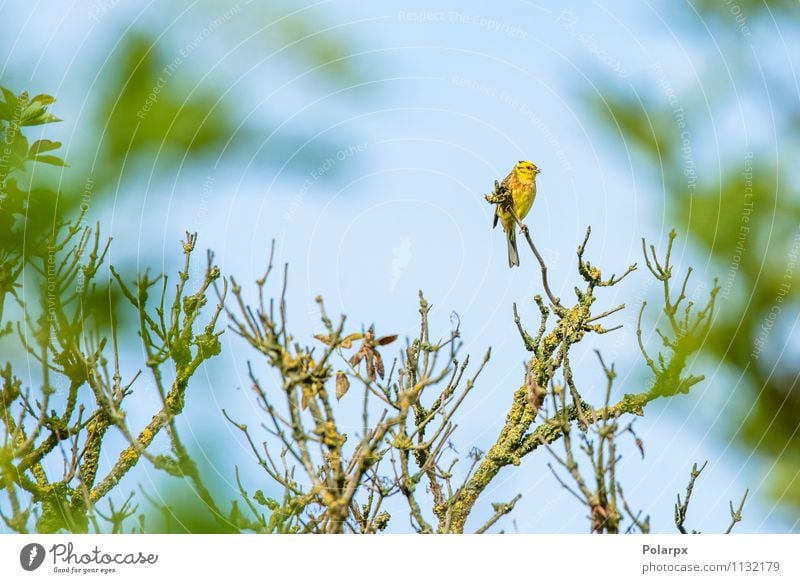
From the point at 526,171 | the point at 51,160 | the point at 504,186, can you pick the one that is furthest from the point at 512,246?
the point at 51,160

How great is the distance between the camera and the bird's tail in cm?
489

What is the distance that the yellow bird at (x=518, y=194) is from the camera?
5188mm

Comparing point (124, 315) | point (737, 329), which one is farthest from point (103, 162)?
point (737, 329)

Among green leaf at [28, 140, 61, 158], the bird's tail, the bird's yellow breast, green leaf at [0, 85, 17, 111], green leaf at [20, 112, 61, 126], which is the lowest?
the bird's tail

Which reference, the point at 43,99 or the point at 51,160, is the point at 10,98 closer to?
the point at 43,99

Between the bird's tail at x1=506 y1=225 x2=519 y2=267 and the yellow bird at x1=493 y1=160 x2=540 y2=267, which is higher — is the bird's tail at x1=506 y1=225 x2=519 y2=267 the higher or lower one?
the lower one

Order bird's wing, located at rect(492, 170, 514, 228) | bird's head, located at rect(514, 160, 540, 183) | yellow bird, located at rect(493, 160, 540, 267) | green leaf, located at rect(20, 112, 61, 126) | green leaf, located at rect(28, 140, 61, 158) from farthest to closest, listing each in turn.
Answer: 1. bird's head, located at rect(514, 160, 540, 183)
2. yellow bird, located at rect(493, 160, 540, 267)
3. bird's wing, located at rect(492, 170, 514, 228)
4. green leaf, located at rect(20, 112, 61, 126)
5. green leaf, located at rect(28, 140, 61, 158)

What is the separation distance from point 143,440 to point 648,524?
1862 mm

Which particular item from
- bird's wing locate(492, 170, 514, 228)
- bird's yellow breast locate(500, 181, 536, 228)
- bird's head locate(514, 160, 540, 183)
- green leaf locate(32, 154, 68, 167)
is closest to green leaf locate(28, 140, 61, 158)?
green leaf locate(32, 154, 68, 167)

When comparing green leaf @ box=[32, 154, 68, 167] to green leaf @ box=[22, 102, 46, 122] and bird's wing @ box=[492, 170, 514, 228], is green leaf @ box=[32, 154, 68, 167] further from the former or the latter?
bird's wing @ box=[492, 170, 514, 228]

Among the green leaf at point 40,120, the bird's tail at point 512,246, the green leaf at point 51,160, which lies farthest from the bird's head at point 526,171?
the green leaf at point 51,160

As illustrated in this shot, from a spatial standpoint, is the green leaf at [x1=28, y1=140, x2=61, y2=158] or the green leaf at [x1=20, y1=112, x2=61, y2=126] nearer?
the green leaf at [x1=28, y1=140, x2=61, y2=158]

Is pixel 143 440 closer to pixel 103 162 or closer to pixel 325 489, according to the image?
pixel 325 489

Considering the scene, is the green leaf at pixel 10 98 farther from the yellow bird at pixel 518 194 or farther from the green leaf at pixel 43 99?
the yellow bird at pixel 518 194
